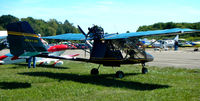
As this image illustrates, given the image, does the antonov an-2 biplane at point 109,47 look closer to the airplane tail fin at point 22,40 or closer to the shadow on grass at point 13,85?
the airplane tail fin at point 22,40

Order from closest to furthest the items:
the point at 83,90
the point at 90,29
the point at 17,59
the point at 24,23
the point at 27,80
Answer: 1. the point at 83,90
2. the point at 24,23
3. the point at 27,80
4. the point at 90,29
5. the point at 17,59

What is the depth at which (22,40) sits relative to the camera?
1032 cm

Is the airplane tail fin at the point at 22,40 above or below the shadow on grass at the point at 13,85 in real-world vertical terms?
above

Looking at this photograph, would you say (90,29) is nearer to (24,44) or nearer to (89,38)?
(89,38)

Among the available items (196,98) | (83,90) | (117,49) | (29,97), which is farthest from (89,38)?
(196,98)

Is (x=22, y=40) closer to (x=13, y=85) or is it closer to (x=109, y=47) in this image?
(x=13, y=85)

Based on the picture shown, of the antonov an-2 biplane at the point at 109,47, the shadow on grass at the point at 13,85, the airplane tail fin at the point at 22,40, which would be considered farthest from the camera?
the antonov an-2 biplane at the point at 109,47

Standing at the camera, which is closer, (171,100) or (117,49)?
(171,100)

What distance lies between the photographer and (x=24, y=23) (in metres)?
10.3

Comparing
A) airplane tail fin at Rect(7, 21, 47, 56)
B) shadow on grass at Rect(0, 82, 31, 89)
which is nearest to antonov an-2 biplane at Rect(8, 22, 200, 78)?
airplane tail fin at Rect(7, 21, 47, 56)

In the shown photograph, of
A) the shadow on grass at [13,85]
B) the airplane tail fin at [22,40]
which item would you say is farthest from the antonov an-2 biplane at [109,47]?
the shadow on grass at [13,85]

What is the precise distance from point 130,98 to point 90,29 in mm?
5736

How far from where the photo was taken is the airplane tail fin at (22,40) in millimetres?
10023

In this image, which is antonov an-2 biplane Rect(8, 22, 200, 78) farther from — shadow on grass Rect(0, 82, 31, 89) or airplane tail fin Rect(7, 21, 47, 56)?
shadow on grass Rect(0, 82, 31, 89)
